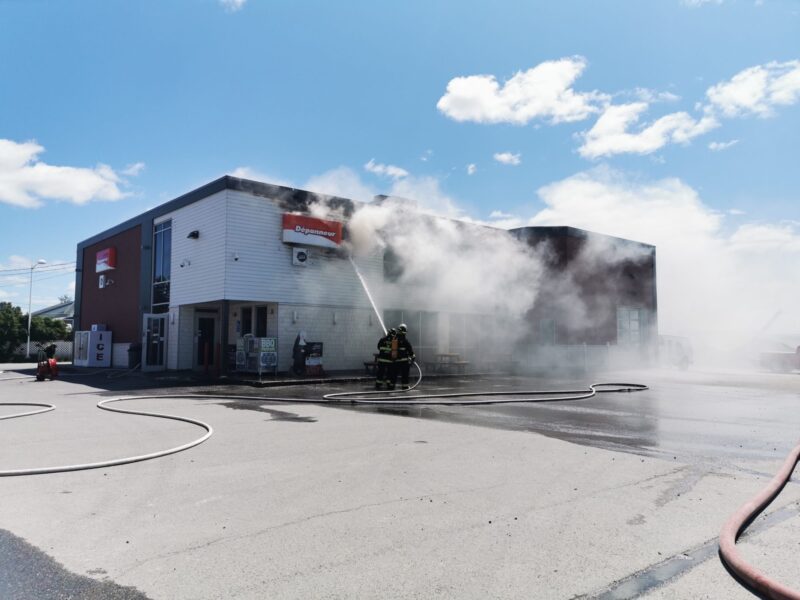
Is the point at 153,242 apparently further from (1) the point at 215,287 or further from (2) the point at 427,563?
(2) the point at 427,563

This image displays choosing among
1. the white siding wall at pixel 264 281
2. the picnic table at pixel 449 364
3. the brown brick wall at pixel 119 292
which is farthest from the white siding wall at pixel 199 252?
the picnic table at pixel 449 364

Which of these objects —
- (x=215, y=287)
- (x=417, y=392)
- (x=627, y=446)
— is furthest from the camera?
(x=215, y=287)

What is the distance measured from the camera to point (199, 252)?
20.6m

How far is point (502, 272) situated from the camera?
2681 centimetres

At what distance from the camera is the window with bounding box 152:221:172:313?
23078mm

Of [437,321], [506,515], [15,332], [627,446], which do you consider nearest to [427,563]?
[506,515]

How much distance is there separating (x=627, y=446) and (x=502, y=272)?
778 inches

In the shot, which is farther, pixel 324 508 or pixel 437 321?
pixel 437 321

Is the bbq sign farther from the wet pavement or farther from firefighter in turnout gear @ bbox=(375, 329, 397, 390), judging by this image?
firefighter in turnout gear @ bbox=(375, 329, 397, 390)

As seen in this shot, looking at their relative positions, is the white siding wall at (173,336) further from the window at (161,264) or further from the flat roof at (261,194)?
the flat roof at (261,194)

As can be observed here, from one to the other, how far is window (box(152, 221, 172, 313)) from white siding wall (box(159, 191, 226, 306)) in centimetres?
59

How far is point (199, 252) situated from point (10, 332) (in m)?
30.2

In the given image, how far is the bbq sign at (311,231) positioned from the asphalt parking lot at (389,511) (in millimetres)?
11869

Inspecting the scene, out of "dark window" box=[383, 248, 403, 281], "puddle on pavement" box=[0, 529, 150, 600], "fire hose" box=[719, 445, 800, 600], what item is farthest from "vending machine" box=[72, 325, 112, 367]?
"fire hose" box=[719, 445, 800, 600]
